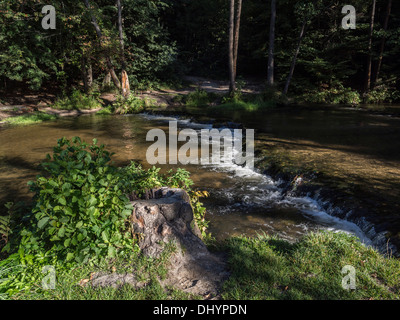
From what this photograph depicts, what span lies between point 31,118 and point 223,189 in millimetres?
14233

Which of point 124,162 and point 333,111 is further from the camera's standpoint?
point 333,111

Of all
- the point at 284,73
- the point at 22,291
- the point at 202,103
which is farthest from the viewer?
the point at 284,73

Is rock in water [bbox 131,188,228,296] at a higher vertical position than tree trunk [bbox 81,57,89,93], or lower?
lower

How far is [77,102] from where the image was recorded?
19.0 meters

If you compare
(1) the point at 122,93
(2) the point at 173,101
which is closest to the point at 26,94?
(1) the point at 122,93

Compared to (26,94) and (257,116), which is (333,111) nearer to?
(257,116)

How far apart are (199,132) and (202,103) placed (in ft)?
30.7

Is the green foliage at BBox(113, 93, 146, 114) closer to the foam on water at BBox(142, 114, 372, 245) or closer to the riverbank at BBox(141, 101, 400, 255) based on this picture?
the riverbank at BBox(141, 101, 400, 255)

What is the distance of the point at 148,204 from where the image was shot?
3.47 metres

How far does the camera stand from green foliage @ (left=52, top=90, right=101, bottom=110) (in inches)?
732

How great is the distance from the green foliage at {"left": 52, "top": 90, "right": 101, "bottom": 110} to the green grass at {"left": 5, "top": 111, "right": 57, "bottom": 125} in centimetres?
198

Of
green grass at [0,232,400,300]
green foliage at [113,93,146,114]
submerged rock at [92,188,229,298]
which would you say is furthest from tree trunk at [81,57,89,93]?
green grass at [0,232,400,300]

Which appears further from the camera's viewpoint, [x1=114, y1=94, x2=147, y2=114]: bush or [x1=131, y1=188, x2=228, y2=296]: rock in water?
[x1=114, y1=94, x2=147, y2=114]: bush

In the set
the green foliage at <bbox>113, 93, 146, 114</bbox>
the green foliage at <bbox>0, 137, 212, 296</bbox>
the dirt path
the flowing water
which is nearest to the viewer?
the green foliage at <bbox>0, 137, 212, 296</bbox>
